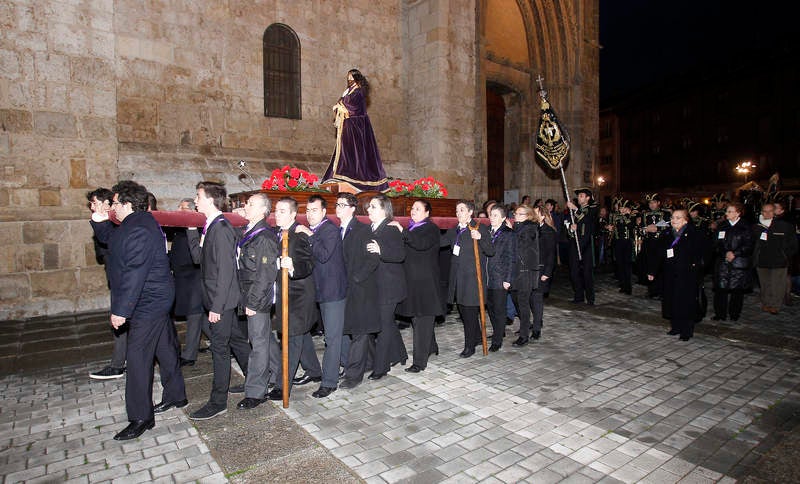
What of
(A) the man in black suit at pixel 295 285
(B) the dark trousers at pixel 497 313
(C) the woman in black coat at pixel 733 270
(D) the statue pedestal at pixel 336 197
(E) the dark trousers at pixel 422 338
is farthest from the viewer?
(C) the woman in black coat at pixel 733 270

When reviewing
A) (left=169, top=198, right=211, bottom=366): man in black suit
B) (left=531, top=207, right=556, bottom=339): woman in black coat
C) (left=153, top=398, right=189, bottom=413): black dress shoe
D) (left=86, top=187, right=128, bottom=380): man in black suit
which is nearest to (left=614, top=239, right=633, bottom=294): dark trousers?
(left=531, top=207, right=556, bottom=339): woman in black coat

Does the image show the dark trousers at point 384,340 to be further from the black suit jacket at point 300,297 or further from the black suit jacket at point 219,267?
the black suit jacket at point 219,267

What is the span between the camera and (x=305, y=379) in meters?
5.28

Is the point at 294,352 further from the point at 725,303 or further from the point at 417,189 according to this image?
the point at 725,303

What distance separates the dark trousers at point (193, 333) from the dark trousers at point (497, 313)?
3.66 metres

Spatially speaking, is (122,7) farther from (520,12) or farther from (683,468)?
(520,12)

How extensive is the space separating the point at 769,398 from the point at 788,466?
1532mm

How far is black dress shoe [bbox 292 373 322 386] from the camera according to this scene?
5230 millimetres

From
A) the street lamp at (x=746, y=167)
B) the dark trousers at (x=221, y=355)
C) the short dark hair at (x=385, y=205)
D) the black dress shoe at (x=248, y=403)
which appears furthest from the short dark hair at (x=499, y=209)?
the street lamp at (x=746, y=167)

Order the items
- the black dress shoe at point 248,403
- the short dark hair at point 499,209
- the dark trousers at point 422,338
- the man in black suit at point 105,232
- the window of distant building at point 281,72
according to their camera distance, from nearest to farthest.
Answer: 1. the black dress shoe at point 248,403
2. the man in black suit at point 105,232
3. the dark trousers at point 422,338
4. the short dark hair at point 499,209
5. the window of distant building at point 281,72

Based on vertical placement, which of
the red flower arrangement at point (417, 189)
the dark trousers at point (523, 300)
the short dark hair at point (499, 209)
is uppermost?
the red flower arrangement at point (417, 189)

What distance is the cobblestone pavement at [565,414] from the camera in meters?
3.49

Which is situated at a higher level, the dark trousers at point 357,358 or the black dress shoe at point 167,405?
the dark trousers at point 357,358

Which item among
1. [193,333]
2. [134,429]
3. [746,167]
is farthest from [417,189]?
[746,167]
